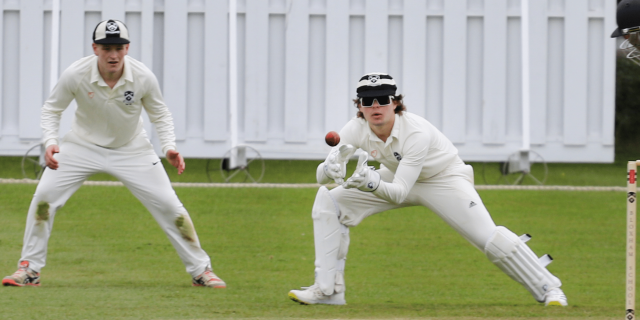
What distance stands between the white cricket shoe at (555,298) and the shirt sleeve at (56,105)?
10.0 ft

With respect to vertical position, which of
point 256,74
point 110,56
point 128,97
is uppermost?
point 256,74

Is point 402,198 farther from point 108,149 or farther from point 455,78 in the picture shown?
point 455,78

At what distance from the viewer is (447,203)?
4.80 m

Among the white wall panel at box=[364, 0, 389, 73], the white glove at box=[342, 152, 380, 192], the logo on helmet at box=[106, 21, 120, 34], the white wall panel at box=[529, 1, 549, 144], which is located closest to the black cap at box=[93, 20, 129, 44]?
the logo on helmet at box=[106, 21, 120, 34]

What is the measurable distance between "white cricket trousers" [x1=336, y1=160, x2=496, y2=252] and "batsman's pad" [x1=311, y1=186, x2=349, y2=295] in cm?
6

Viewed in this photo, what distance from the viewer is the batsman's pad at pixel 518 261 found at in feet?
15.5

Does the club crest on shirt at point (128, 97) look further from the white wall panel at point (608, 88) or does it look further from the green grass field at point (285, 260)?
the white wall panel at point (608, 88)

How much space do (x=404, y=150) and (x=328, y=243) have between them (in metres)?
0.69

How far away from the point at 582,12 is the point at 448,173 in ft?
21.7

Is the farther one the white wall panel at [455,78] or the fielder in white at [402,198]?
the white wall panel at [455,78]

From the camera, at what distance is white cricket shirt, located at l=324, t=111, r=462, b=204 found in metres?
4.53

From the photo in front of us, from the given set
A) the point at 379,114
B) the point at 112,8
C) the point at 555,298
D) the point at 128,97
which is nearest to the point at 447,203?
the point at 379,114

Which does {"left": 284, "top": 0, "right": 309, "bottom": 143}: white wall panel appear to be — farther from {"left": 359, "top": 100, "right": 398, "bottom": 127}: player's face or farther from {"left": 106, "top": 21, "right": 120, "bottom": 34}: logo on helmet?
{"left": 359, "top": 100, "right": 398, "bottom": 127}: player's face

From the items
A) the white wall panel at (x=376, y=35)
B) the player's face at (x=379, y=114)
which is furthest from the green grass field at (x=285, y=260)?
the white wall panel at (x=376, y=35)
